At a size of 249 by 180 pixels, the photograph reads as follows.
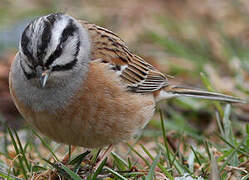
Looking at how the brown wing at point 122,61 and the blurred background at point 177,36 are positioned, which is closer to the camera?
the brown wing at point 122,61

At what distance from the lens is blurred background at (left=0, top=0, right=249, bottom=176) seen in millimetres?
6648

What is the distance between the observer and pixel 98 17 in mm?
9547

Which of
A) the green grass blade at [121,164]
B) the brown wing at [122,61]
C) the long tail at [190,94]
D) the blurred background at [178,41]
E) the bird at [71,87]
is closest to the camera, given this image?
the bird at [71,87]

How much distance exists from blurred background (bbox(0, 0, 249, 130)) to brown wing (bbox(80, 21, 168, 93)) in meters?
0.80

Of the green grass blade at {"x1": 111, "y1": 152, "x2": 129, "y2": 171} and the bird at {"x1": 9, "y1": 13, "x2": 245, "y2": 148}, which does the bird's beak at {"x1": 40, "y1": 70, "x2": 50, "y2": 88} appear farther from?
the green grass blade at {"x1": 111, "y1": 152, "x2": 129, "y2": 171}

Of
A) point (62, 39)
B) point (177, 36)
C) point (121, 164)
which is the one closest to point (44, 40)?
point (62, 39)

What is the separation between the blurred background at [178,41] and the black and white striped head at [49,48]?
153cm

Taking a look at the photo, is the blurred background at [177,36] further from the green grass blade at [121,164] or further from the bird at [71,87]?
the green grass blade at [121,164]

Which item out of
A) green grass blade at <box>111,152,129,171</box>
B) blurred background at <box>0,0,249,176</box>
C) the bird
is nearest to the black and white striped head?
the bird

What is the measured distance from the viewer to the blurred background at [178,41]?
665 centimetres

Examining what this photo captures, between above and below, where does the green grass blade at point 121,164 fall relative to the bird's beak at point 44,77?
below

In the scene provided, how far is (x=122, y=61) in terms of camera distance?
17.8 ft

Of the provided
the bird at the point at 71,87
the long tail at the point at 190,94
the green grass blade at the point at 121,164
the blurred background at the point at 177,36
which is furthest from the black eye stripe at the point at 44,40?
the blurred background at the point at 177,36

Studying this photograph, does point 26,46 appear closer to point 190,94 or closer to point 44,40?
point 44,40
